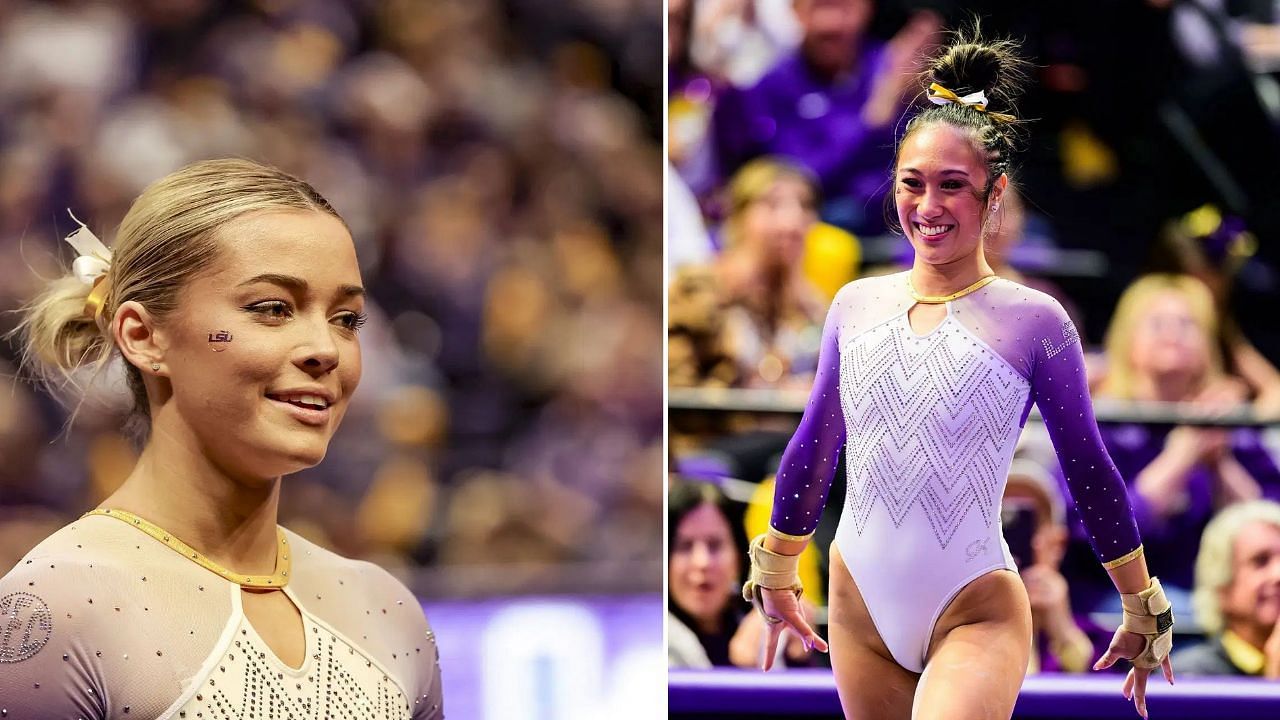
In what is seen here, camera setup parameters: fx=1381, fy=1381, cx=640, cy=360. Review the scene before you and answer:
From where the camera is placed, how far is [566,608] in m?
3.89

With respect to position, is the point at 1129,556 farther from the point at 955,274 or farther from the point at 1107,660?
the point at 955,274

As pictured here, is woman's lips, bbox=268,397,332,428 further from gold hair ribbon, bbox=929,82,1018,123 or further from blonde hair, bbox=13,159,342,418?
gold hair ribbon, bbox=929,82,1018,123

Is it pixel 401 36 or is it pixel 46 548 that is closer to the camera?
pixel 46 548

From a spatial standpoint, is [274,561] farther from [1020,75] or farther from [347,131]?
[347,131]

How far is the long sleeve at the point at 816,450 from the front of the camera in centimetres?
209

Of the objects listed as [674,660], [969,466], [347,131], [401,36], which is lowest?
[674,660]

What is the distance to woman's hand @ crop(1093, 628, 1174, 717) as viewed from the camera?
2.04 meters

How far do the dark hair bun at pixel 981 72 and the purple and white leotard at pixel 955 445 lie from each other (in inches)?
11.7

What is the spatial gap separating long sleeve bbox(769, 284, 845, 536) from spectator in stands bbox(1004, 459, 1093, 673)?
0.93 ft

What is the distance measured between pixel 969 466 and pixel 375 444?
275 centimetres

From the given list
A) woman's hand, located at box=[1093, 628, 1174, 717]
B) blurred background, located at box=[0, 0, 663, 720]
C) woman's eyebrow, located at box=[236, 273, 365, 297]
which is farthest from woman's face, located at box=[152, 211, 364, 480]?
blurred background, located at box=[0, 0, 663, 720]

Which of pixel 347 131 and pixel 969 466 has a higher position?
pixel 347 131

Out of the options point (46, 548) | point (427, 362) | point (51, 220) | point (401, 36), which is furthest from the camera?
point (401, 36)

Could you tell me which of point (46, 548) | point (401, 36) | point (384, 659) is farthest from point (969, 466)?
point (401, 36)
